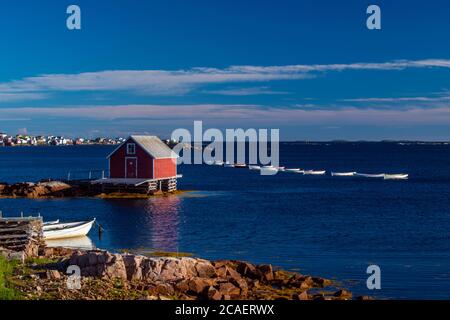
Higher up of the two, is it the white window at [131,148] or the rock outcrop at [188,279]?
the white window at [131,148]

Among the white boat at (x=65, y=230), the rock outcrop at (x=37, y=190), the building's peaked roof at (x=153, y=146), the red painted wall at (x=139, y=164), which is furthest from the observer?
the rock outcrop at (x=37, y=190)

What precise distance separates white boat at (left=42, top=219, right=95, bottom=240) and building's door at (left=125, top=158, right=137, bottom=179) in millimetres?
23541

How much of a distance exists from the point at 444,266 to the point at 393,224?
15.7 metres

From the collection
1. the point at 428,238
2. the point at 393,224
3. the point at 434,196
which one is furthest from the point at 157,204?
the point at 434,196

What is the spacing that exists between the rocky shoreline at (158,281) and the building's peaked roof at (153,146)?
119 feet

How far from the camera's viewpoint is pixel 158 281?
21.3m

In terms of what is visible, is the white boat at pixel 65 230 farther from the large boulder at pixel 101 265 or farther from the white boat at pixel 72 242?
the large boulder at pixel 101 265

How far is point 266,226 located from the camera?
43438 mm

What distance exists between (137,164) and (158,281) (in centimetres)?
4171

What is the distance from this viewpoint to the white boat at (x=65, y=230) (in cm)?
3634


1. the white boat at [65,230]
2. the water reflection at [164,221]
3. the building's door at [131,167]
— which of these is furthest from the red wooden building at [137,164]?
the white boat at [65,230]

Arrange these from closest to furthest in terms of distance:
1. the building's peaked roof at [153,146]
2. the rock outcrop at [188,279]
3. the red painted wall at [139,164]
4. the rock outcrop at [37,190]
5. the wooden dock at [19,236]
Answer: the rock outcrop at [188,279] < the wooden dock at [19,236] < the building's peaked roof at [153,146] < the red painted wall at [139,164] < the rock outcrop at [37,190]

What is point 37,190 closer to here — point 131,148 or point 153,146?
point 131,148

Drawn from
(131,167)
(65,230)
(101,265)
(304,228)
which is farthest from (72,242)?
(131,167)
